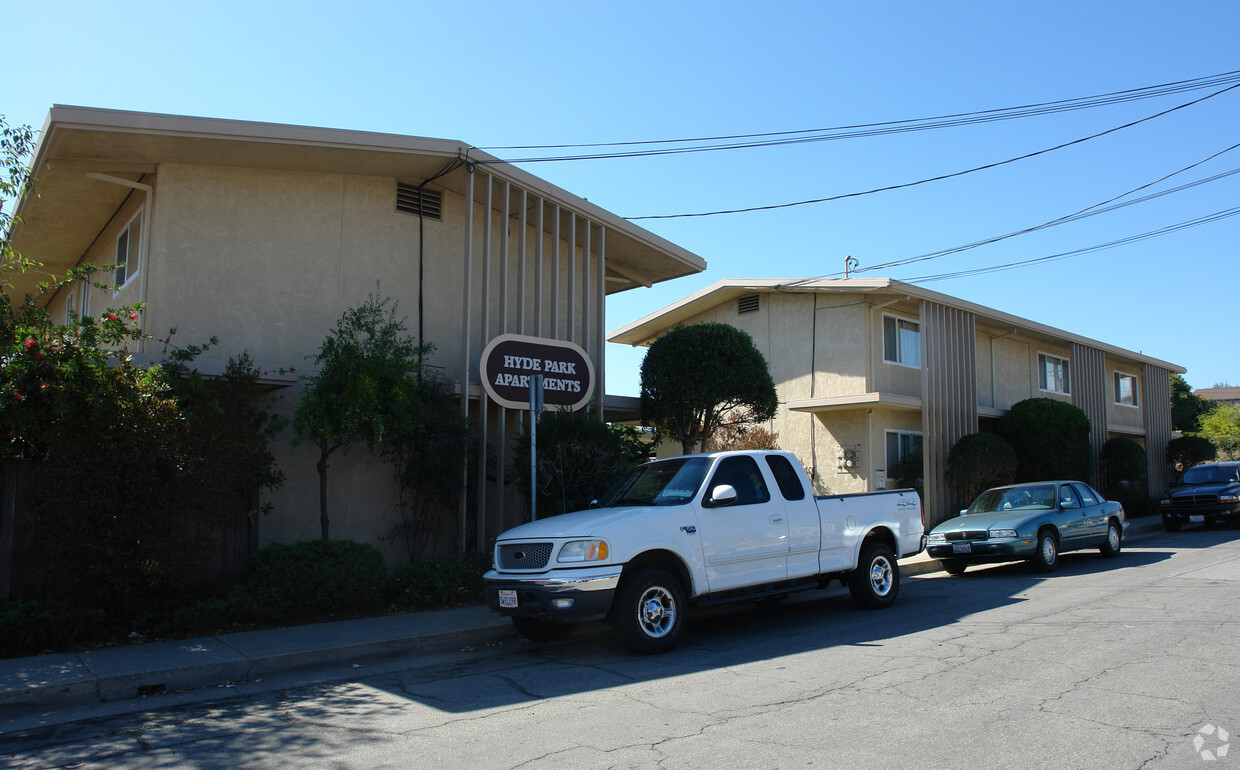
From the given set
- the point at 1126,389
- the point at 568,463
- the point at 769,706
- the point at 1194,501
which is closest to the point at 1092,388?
the point at 1126,389

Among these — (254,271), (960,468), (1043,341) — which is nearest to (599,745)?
(254,271)

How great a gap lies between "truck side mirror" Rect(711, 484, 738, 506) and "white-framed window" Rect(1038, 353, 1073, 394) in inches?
857

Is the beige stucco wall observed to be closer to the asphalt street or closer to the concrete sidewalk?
the concrete sidewalk

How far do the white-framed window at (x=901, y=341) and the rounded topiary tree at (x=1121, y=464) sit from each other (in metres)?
9.44

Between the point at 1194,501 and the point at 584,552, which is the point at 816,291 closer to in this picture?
the point at 1194,501

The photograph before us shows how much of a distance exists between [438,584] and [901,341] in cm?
1487

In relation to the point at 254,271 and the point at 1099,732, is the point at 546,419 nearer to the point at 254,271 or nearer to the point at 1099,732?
the point at 254,271

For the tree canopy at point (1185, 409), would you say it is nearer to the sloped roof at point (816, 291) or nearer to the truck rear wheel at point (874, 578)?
the sloped roof at point (816, 291)

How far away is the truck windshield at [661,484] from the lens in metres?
9.05

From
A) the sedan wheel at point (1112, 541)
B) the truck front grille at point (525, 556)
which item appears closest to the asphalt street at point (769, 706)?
the truck front grille at point (525, 556)

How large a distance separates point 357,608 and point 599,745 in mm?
5998

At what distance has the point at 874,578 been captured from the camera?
34.4ft

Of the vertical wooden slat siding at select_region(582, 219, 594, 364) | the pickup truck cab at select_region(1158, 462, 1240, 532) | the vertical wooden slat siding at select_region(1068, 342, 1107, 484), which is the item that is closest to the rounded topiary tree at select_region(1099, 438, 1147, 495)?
the vertical wooden slat siding at select_region(1068, 342, 1107, 484)

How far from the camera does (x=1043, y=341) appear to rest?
27.0 m
